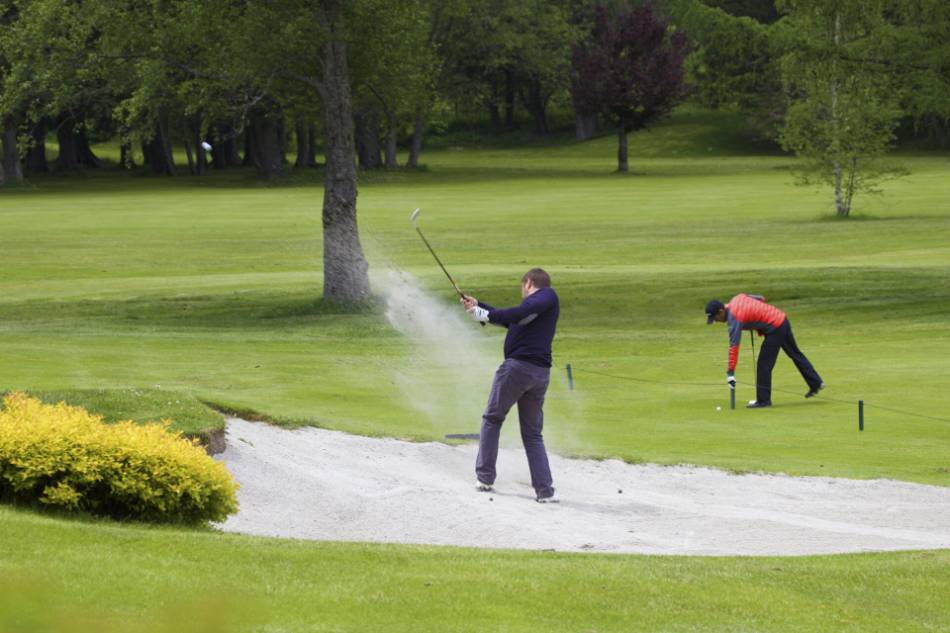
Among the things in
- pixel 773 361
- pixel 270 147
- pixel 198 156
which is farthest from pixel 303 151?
pixel 773 361

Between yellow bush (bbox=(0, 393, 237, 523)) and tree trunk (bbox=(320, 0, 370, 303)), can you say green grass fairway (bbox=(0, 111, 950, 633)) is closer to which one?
yellow bush (bbox=(0, 393, 237, 523))

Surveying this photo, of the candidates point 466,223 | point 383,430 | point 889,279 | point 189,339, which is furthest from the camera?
point 466,223

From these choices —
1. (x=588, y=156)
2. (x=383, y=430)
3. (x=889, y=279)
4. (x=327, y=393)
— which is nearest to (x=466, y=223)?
(x=889, y=279)

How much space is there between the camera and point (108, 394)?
1595cm

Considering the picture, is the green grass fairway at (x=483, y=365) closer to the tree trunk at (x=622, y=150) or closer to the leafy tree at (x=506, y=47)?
the tree trunk at (x=622, y=150)

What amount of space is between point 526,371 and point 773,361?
7944mm

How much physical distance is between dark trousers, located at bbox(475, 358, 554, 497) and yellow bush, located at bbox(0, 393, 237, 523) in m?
3.63

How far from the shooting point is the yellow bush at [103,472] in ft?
36.1

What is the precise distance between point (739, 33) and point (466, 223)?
83.8 feet

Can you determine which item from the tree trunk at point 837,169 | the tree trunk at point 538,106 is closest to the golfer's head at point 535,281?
the tree trunk at point 837,169

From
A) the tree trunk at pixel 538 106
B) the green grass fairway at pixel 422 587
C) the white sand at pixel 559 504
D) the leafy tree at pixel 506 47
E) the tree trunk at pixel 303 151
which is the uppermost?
the leafy tree at pixel 506 47

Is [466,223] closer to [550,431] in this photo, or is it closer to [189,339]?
[189,339]

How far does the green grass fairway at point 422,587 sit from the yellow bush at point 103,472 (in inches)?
19.8

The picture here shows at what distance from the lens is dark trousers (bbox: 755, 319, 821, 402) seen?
20.8 m
